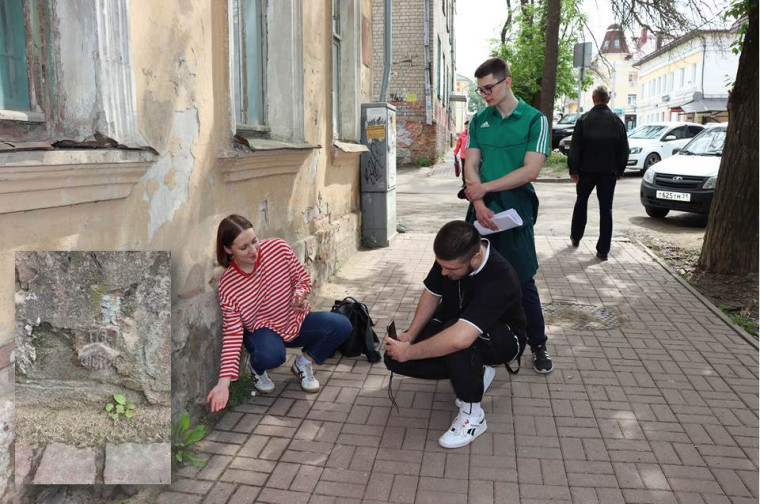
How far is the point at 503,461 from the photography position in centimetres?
323

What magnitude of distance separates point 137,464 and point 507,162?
8.69ft

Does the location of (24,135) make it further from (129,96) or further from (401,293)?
(401,293)

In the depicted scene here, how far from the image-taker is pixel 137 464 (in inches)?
103

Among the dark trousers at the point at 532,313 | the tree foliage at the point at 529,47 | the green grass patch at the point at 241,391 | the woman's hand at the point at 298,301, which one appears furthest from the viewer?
the tree foliage at the point at 529,47

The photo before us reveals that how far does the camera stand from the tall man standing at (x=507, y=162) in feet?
13.0

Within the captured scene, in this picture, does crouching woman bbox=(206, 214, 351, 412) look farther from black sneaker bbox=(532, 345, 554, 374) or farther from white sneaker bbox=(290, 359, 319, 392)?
black sneaker bbox=(532, 345, 554, 374)

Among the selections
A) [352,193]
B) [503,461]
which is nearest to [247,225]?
[503,461]

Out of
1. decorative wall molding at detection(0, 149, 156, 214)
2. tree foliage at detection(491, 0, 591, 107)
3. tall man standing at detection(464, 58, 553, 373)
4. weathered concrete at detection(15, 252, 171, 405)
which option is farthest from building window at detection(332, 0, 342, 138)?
tree foliage at detection(491, 0, 591, 107)

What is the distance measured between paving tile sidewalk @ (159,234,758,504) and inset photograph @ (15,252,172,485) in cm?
51

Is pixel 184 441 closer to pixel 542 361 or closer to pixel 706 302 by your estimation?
pixel 542 361

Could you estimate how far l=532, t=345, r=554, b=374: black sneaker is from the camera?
4320 mm

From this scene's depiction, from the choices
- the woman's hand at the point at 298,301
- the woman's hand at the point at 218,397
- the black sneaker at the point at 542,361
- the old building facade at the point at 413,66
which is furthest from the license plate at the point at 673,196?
the old building facade at the point at 413,66

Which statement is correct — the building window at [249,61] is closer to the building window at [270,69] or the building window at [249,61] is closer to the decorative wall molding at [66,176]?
the building window at [270,69]

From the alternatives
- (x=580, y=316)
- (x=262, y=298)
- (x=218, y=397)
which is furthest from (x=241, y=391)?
(x=580, y=316)
